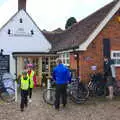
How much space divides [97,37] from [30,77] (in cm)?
663

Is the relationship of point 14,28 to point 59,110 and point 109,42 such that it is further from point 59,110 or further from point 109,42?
point 59,110

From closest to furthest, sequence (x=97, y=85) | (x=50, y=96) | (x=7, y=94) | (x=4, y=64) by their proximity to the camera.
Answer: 1. (x=50, y=96)
2. (x=7, y=94)
3. (x=97, y=85)
4. (x=4, y=64)

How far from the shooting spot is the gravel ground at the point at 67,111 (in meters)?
13.3

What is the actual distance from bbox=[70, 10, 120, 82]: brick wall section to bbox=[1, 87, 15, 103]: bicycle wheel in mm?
4357

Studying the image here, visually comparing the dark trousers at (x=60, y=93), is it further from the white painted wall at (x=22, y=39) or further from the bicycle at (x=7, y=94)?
the white painted wall at (x=22, y=39)

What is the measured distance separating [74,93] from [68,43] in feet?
23.7

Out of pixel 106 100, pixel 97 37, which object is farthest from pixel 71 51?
pixel 106 100

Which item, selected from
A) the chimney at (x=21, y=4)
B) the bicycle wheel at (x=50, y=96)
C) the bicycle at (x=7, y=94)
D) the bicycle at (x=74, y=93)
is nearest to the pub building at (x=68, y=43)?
the chimney at (x=21, y=4)

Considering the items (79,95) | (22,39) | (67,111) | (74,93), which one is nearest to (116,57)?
(79,95)

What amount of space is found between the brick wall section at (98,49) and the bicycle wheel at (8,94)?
4.36 meters

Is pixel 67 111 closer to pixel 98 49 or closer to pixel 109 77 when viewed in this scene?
pixel 109 77

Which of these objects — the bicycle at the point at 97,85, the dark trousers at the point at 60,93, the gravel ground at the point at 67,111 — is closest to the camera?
the gravel ground at the point at 67,111

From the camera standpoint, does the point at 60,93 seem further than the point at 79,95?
No

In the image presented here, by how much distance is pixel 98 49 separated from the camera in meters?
21.4
